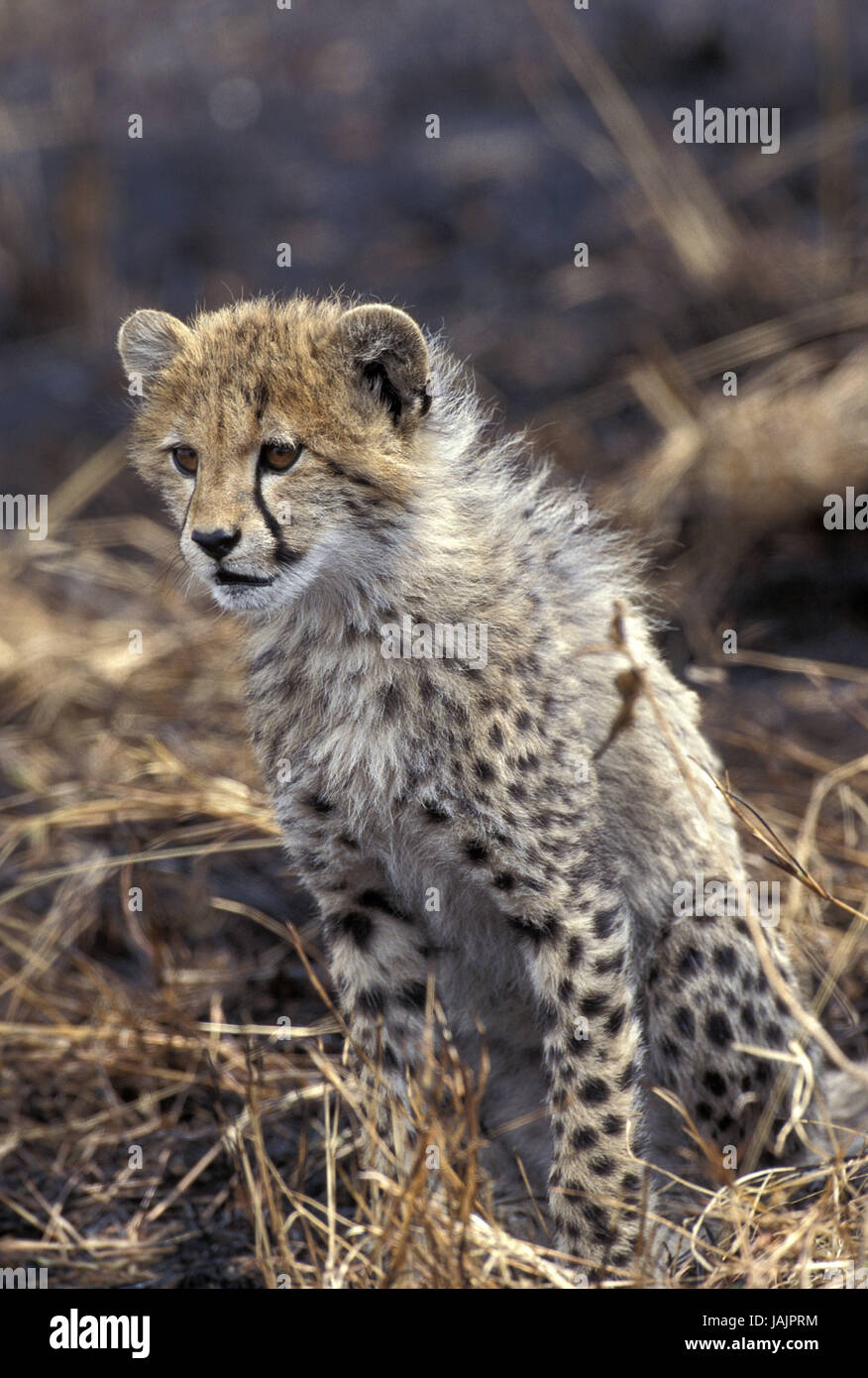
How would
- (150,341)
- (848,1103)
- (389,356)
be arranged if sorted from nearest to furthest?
(389,356) < (150,341) < (848,1103)

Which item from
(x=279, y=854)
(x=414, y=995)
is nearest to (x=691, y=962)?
(x=414, y=995)

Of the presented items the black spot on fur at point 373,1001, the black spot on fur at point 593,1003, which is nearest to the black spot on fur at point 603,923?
the black spot on fur at point 593,1003

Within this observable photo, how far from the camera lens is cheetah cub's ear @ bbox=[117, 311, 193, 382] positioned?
10.7 feet

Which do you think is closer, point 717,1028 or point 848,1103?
point 717,1028

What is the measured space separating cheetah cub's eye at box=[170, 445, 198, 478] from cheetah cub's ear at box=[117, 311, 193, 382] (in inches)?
10.1

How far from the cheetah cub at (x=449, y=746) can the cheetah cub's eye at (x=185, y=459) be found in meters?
0.01

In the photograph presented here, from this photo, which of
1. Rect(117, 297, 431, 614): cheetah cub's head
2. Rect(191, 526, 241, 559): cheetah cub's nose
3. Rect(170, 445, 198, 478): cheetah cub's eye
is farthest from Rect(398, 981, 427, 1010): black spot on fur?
Rect(170, 445, 198, 478): cheetah cub's eye

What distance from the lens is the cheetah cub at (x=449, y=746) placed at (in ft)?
9.93

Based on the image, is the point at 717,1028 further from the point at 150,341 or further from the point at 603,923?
the point at 150,341

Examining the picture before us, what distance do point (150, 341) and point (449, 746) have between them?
1040 mm

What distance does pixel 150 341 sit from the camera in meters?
3.31

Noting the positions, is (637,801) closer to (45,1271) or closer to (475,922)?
(475,922)

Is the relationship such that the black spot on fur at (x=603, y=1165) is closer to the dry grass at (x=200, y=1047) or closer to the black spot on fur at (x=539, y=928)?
the dry grass at (x=200, y=1047)

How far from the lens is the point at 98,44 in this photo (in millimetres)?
10758
